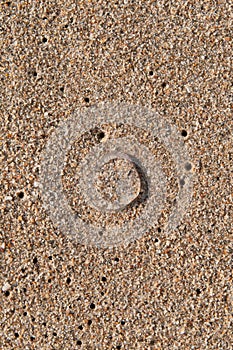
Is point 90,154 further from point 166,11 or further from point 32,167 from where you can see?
point 166,11

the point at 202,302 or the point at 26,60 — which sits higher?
the point at 26,60

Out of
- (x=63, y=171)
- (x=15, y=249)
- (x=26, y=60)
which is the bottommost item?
(x=15, y=249)

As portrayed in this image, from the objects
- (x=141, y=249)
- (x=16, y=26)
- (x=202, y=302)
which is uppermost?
(x=16, y=26)

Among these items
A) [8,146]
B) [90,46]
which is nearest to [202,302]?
[8,146]

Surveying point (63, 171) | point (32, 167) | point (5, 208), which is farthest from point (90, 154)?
point (5, 208)

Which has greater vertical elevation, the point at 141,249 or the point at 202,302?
the point at 141,249

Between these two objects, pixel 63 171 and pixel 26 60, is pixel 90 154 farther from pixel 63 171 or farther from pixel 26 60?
pixel 26 60

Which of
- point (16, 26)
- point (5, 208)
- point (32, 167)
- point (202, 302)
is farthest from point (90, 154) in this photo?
point (202, 302)

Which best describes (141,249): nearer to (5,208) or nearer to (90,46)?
(5,208)
